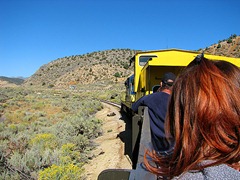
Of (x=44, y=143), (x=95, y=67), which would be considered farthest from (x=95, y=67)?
(x=44, y=143)

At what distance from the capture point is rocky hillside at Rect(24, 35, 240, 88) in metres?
66.4

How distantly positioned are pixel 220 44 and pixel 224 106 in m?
74.4

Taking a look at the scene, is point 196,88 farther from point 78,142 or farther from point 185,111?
point 78,142

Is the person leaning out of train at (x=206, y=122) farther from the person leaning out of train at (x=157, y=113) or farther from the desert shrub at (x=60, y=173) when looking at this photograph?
the desert shrub at (x=60, y=173)

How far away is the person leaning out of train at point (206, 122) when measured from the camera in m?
1.15

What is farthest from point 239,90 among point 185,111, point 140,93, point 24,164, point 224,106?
point 140,93

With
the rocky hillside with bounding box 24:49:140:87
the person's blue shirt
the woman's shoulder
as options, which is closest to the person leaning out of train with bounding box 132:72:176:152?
the person's blue shirt

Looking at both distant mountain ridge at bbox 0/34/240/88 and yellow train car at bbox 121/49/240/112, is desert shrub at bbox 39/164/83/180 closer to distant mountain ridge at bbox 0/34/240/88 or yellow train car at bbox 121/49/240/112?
yellow train car at bbox 121/49/240/112

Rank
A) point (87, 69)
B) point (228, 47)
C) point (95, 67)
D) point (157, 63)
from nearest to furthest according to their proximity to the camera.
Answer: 1. point (157, 63)
2. point (228, 47)
3. point (95, 67)
4. point (87, 69)

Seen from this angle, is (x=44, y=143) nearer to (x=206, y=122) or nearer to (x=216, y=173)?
(x=206, y=122)

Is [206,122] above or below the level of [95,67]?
below

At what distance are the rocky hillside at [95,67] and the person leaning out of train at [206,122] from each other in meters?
60.4

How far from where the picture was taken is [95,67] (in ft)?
334

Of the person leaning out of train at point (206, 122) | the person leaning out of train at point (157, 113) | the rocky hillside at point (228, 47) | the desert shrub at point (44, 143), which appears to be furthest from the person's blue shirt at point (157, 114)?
the rocky hillside at point (228, 47)
